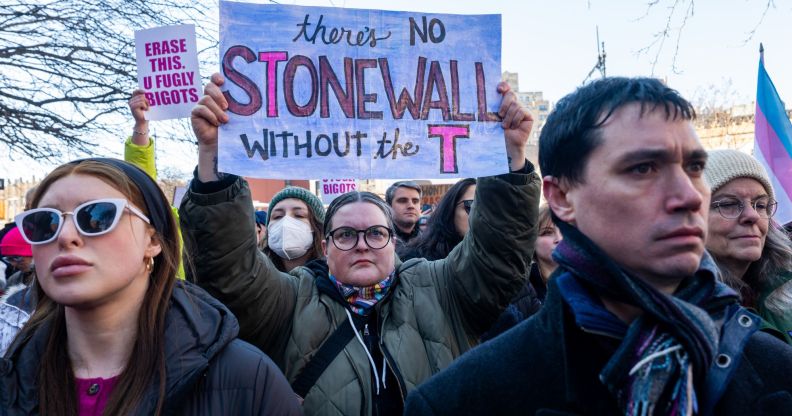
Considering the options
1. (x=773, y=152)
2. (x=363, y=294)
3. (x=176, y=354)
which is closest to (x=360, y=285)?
(x=363, y=294)

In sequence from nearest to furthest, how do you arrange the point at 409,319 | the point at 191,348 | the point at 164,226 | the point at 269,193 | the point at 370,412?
the point at 191,348 < the point at 164,226 < the point at 370,412 < the point at 409,319 < the point at 269,193

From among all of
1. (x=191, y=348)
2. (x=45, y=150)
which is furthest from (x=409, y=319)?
(x=45, y=150)

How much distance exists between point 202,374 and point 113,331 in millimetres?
337

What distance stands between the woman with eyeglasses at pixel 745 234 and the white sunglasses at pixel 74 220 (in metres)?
2.57

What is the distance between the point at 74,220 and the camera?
197 cm

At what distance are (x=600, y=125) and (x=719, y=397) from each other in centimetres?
70

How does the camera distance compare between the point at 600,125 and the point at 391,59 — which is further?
the point at 391,59

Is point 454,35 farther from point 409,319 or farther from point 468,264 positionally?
point 409,319

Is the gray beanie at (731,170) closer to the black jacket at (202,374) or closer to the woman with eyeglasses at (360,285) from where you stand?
the woman with eyeglasses at (360,285)

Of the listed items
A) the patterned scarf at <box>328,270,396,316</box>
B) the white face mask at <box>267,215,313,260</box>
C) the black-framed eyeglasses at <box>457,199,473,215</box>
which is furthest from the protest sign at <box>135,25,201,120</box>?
the black-framed eyeglasses at <box>457,199,473,215</box>

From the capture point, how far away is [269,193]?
115 ft

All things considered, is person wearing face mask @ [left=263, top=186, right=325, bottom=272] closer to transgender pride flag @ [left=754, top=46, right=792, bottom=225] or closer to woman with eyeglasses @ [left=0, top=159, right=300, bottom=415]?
woman with eyeglasses @ [left=0, top=159, right=300, bottom=415]

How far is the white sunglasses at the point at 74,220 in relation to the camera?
197cm

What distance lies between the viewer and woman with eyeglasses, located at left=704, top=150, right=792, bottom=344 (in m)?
2.98
